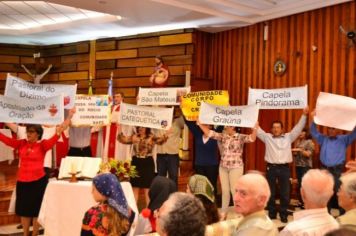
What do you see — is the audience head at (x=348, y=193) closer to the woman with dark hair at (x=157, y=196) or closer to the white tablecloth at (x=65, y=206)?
the woman with dark hair at (x=157, y=196)

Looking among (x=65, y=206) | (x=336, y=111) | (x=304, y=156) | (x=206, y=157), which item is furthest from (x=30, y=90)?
(x=304, y=156)

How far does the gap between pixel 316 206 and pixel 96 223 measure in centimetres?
131

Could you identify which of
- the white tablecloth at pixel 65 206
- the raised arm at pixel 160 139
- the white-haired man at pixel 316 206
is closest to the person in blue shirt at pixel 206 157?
the raised arm at pixel 160 139

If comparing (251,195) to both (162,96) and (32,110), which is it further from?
(162,96)

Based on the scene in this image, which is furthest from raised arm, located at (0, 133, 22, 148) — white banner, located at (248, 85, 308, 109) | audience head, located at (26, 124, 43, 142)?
white banner, located at (248, 85, 308, 109)

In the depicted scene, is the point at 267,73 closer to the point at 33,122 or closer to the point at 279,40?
the point at 279,40

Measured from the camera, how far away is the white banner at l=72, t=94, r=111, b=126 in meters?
6.03

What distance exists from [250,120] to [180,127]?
4.19ft

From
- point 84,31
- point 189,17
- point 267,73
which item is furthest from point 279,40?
point 84,31

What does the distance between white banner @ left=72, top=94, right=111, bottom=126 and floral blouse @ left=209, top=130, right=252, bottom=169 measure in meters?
1.50

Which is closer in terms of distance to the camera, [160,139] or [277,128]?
[160,139]

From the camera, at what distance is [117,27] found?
9.71m

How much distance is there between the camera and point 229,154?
5.80 metres

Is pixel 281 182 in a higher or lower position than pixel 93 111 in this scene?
lower
